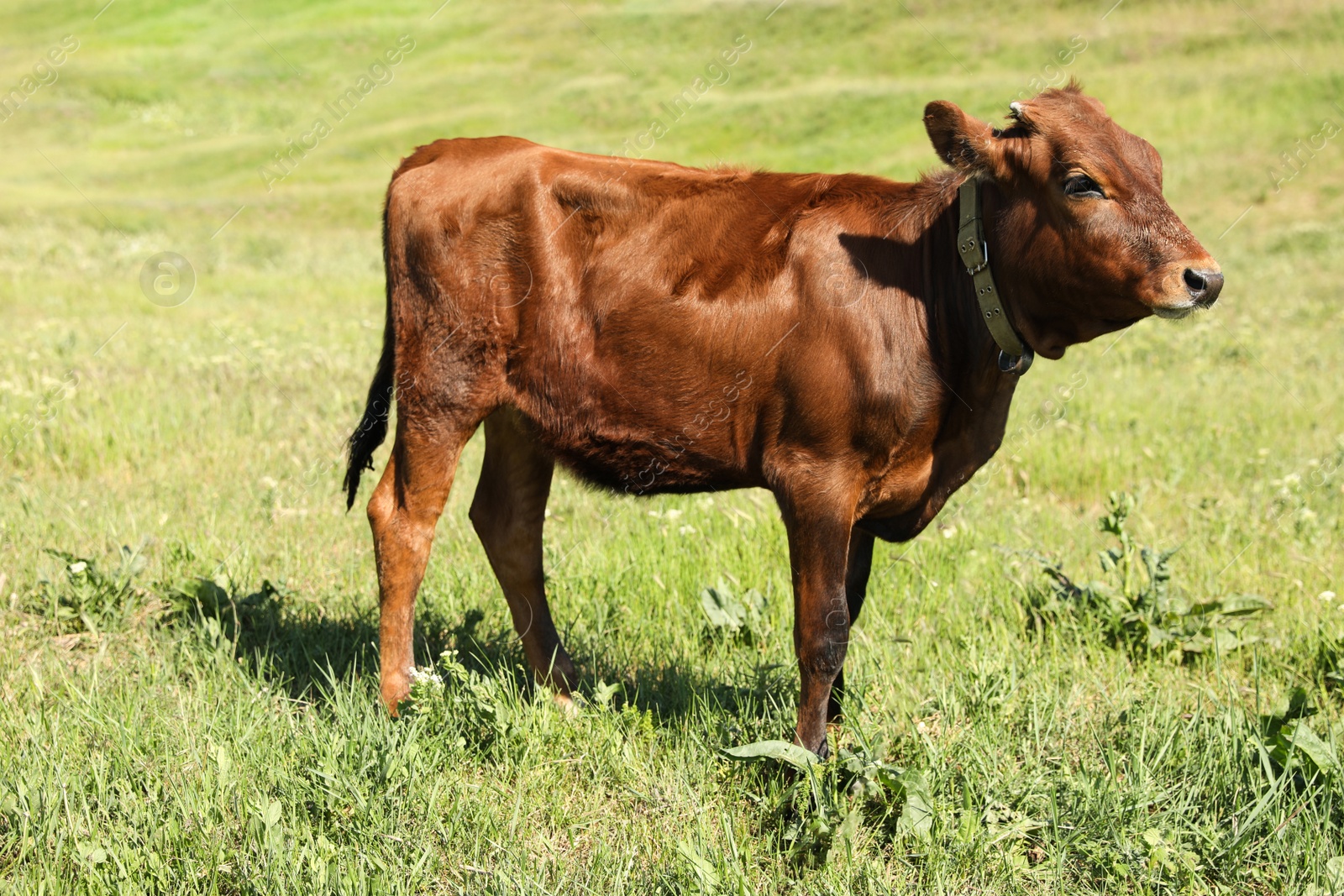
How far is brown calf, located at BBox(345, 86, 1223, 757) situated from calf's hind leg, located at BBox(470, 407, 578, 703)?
130 mm

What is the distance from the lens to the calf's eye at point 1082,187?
3.31 meters

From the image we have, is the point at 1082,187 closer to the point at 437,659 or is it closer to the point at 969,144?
the point at 969,144

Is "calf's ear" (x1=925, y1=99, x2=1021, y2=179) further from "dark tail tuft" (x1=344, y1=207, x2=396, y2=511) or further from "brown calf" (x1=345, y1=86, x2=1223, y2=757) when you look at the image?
"dark tail tuft" (x1=344, y1=207, x2=396, y2=511)

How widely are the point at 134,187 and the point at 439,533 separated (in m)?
30.4

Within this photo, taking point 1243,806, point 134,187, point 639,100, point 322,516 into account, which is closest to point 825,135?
point 639,100

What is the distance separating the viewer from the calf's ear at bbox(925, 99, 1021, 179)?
3.40m

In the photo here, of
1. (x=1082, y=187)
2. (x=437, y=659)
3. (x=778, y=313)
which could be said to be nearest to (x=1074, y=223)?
(x=1082, y=187)

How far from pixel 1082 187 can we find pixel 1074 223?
0.11 metres

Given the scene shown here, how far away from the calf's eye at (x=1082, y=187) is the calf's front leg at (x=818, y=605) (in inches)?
47.3

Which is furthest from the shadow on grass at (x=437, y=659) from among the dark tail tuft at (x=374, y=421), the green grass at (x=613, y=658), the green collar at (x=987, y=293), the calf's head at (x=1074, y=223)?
the calf's head at (x=1074, y=223)

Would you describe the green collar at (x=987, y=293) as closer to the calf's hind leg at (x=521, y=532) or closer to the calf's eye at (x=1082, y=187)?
the calf's eye at (x=1082, y=187)

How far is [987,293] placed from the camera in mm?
3529

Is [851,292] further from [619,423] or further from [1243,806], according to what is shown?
[1243,806]

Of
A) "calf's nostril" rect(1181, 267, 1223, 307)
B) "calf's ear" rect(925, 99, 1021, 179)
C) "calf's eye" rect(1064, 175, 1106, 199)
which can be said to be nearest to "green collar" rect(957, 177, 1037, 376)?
"calf's ear" rect(925, 99, 1021, 179)
